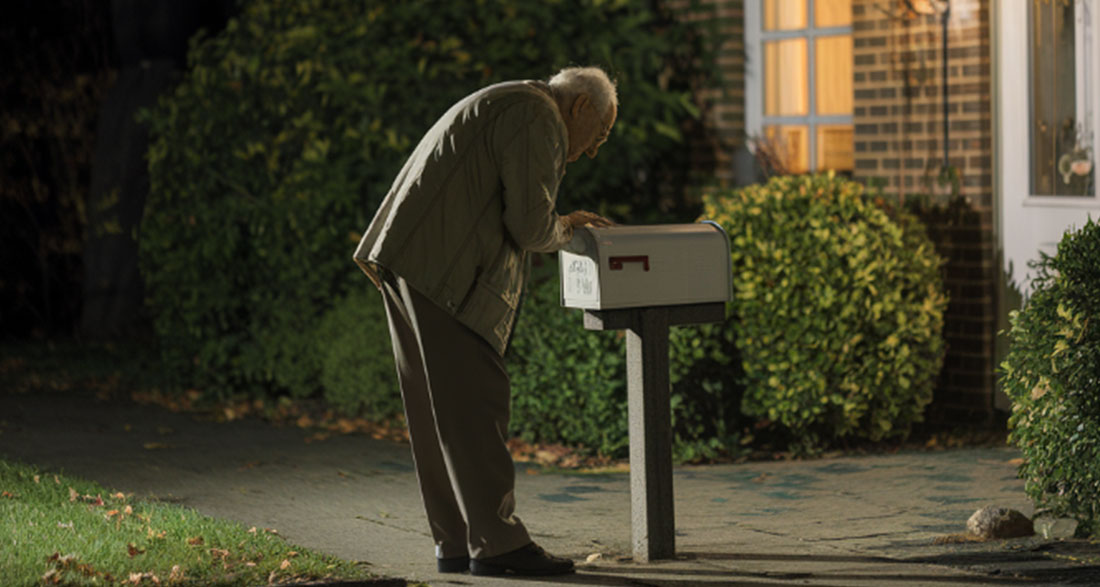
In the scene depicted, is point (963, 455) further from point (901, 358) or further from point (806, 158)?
point (806, 158)

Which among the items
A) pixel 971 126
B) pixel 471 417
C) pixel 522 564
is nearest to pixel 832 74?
pixel 971 126

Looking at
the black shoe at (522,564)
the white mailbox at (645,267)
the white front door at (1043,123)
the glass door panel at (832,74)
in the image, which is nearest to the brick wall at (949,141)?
the white front door at (1043,123)

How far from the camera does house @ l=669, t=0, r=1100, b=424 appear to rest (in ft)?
30.0

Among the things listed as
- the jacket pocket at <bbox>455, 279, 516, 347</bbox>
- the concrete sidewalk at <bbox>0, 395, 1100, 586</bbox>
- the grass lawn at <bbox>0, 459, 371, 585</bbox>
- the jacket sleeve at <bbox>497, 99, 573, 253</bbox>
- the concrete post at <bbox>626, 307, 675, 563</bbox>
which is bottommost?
the concrete sidewalk at <bbox>0, 395, 1100, 586</bbox>

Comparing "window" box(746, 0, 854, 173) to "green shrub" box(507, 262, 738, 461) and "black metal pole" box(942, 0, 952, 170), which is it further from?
"green shrub" box(507, 262, 738, 461)

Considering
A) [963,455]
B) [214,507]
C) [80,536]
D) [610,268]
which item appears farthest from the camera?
[963,455]

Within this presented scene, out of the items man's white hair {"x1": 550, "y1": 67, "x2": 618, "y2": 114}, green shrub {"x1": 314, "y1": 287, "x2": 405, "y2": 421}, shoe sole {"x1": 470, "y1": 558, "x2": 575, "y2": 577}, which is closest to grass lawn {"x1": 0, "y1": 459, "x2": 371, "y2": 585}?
shoe sole {"x1": 470, "y1": 558, "x2": 575, "y2": 577}

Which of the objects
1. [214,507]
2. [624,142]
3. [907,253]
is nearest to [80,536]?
[214,507]

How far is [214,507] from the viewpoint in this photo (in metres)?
7.45

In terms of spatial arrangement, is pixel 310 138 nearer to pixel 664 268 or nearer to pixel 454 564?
pixel 664 268

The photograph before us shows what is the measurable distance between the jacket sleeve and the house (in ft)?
14.1

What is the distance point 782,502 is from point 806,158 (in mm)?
3899

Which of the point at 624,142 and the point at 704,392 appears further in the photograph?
the point at 624,142

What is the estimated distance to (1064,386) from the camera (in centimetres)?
641
